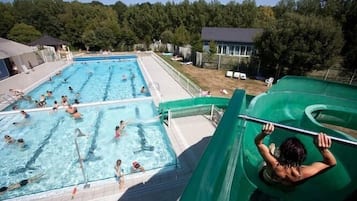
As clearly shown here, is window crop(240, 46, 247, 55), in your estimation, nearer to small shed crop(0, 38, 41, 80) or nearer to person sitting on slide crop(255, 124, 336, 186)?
small shed crop(0, 38, 41, 80)

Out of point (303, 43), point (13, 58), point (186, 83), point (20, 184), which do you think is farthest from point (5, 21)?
point (303, 43)

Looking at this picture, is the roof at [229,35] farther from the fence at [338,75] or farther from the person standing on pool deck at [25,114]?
A: the person standing on pool deck at [25,114]

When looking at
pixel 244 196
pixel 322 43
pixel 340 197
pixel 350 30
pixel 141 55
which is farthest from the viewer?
pixel 141 55

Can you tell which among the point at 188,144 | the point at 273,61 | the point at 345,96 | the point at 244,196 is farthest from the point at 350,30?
the point at 244,196

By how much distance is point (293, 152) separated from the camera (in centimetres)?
241

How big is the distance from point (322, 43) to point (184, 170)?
17.4 meters

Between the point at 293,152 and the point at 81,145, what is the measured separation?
31.4 feet

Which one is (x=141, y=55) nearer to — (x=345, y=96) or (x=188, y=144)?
(x=188, y=144)

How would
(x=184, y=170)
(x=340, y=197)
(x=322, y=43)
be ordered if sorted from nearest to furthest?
(x=340, y=197) < (x=184, y=170) < (x=322, y=43)

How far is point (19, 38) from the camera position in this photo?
115 ft

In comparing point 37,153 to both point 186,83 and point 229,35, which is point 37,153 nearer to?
point 186,83

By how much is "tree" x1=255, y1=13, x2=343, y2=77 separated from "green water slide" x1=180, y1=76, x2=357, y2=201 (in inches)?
459

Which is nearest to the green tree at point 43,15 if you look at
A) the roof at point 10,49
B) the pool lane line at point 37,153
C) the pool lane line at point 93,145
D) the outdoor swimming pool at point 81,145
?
the roof at point 10,49

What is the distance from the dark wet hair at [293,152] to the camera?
94.0 inches
